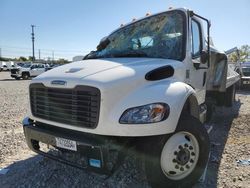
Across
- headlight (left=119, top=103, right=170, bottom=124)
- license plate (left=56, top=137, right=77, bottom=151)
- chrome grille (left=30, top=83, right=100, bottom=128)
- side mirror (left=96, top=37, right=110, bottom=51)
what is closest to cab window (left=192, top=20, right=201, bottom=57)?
side mirror (left=96, top=37, right=110, bottom=51)

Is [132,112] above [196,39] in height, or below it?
below

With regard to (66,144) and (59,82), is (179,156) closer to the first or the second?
(66,144)

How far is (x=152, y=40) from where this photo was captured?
14.4 feet

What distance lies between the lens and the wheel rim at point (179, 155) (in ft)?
11.1

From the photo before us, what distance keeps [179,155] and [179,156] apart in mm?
12

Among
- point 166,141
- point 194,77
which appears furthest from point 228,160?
point 166,141

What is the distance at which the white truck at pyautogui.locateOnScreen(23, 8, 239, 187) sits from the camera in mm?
3109

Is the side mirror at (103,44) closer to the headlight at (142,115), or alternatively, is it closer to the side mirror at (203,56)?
the side mirror at (203,56)

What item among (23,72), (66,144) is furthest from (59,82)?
(23,72)

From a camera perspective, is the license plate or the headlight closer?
the headlight

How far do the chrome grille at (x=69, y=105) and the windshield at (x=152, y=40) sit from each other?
4.54ft

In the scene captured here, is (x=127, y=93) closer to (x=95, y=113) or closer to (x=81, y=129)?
(x=95, y=113)

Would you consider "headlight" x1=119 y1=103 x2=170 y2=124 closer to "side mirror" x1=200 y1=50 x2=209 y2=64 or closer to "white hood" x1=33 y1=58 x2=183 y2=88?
"white hood" x1=33 y1=58 x2=183 y2=88

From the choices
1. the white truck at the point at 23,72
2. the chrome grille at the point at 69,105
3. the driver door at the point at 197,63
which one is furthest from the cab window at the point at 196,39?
the white truck at the point at 23,72
